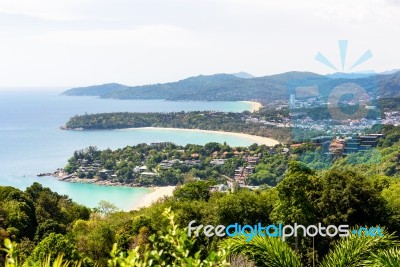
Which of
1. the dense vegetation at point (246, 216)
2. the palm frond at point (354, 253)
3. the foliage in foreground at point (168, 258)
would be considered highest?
the foliage in foreground at point (168, 258)

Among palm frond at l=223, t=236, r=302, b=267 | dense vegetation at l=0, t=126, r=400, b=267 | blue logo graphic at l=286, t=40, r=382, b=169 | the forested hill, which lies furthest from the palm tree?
the forested hill

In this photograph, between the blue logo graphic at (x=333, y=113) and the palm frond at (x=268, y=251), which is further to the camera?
the blue logo graphic at (x=333, y=113)

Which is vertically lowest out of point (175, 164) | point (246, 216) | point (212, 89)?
point (175, 164)

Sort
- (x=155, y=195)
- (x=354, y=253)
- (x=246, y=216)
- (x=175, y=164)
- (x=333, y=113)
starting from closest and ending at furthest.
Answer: (x=354, y=253), (x=246, y=216), (x=333, y=113), (x=155, y=195), (x=175, y=164)

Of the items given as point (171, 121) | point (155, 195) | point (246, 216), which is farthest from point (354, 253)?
point (171, 121)

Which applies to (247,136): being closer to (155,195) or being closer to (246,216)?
(155,195)

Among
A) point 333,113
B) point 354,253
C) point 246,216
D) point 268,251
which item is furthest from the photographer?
point 333,113

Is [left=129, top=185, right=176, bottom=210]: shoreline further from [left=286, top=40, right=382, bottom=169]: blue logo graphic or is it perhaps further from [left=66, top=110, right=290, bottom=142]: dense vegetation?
[left=66, top=110, right=290, bottom=142]: dense vegetation

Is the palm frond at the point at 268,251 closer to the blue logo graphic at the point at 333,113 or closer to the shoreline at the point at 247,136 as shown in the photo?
the blue logo graphic at the point at 333,113

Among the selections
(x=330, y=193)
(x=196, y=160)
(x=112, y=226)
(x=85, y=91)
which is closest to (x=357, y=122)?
(x=330, y=193)

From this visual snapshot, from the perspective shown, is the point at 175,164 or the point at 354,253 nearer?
the point at 354,253

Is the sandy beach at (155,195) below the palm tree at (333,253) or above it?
below

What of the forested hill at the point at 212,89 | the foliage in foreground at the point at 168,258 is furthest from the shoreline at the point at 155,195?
the foliage in foreground at the point at 168,258

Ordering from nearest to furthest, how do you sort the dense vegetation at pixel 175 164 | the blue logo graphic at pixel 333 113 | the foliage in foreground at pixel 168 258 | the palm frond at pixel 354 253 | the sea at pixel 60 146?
the foliage in foreground at pixel 168 258
the palm frond at pixel 354 253
the blue logo graphic at pixel 333 113
the sea at pixel 60 146
the dense vegetation at pixel 175 164
